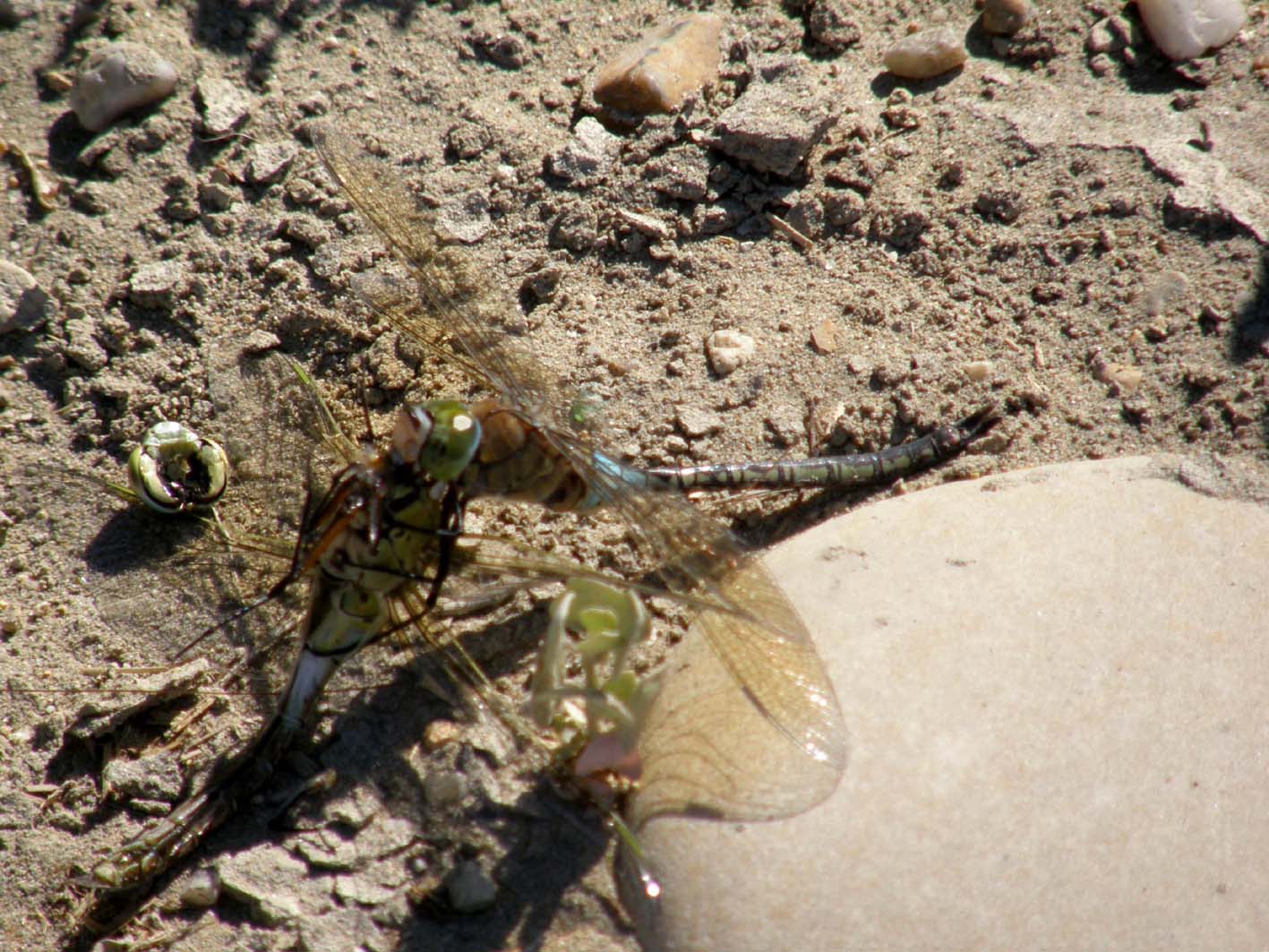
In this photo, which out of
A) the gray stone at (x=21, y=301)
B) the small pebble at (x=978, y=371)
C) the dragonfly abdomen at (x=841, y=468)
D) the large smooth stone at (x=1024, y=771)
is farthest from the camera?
the gray stone at (x=21, y=301)

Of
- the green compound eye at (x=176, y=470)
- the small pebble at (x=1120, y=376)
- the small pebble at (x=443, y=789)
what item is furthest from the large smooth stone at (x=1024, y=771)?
the green compound eye at (x=176, y=470)

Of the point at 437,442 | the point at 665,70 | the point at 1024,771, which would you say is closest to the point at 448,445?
the point at 437,442

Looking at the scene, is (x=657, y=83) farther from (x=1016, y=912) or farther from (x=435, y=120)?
(x=1016, y=912)

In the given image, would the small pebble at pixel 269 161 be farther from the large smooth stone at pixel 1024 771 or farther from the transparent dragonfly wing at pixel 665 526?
the large smooth stone at pixel 1024 771

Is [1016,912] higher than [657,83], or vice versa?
[657,83]

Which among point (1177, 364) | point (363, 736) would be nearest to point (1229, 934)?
point (1177, 364)

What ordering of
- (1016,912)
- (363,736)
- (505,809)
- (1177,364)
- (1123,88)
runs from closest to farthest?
(1016,912) < (505,809) < (363,736) < (1177,364) < (1123,88)

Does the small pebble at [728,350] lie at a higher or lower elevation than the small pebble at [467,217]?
lower

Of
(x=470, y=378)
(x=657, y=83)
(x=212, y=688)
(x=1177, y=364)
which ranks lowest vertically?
(x=212, y=688)
